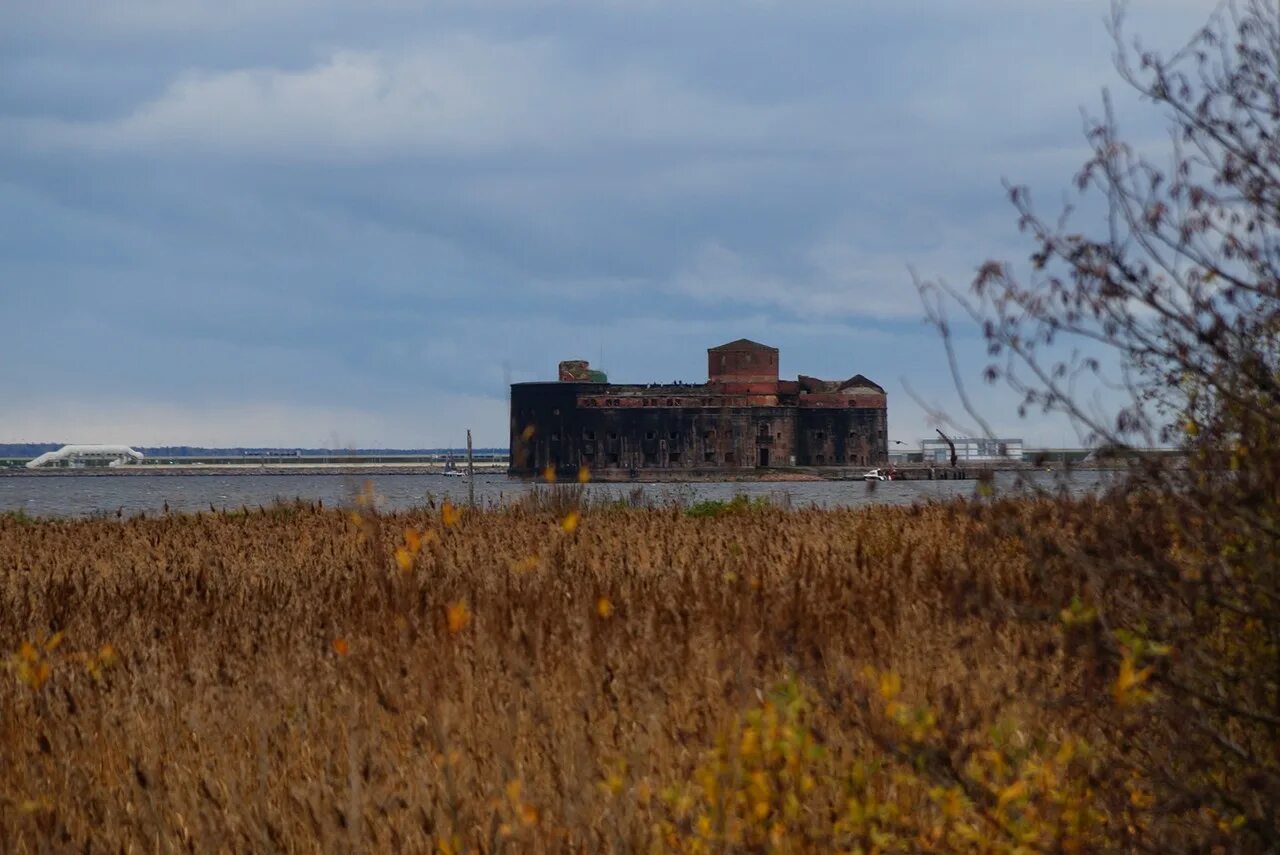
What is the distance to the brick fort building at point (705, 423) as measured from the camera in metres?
98.3

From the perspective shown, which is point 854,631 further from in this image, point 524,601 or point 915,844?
point 915,844

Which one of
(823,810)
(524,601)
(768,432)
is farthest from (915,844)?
(768,432)

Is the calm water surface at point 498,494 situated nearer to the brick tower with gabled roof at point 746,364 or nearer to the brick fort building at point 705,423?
the brick fort building at point 705,423

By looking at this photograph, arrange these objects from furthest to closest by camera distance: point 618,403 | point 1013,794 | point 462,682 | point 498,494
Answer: point 618,403 → point 498,494 → point 462,682 → point 1013,794

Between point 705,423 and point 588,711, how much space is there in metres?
94.6

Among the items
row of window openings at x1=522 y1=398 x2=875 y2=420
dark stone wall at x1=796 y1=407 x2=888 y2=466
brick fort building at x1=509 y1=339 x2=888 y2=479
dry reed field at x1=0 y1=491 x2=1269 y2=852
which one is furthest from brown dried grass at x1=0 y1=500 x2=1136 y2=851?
dark stone wall at x1=796 y1=407 x2=888 y2=466

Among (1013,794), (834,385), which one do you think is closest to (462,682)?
(1013,794)

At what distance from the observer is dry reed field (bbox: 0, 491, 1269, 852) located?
3.63 m

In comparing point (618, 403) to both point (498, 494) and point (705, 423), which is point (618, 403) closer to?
point (705, 423)

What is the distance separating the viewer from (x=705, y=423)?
99125 mm

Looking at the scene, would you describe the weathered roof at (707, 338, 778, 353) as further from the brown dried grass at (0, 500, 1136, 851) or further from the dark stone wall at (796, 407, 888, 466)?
the brown dried grass at (0, 500, 1136, 851)

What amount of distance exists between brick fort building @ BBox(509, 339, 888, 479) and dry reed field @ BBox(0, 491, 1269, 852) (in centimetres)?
8882

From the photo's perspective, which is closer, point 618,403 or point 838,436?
point 618,403

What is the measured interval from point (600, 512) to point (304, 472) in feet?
620
